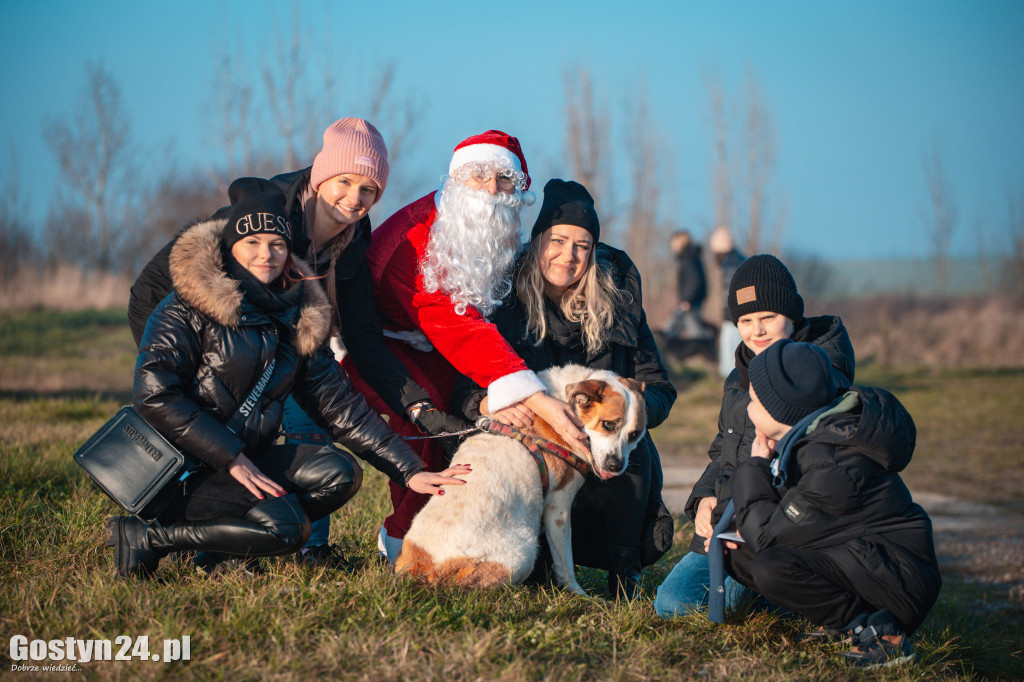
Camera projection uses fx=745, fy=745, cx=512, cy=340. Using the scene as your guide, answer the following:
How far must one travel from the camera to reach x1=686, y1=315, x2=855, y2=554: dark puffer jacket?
140 inches

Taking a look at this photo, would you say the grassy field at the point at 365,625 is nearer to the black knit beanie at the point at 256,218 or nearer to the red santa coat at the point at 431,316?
the red santa coat at the point at 431,316

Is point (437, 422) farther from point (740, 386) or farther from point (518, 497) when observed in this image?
point (740, 386)

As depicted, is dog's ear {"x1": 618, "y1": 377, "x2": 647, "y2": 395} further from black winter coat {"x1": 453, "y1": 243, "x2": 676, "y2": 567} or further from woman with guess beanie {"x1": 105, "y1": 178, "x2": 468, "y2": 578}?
woman with guess beanie {"x1": 105, "y1": 178, "x2": 468, "y2": 578}

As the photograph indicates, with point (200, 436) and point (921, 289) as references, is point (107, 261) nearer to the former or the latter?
point (200, 436)

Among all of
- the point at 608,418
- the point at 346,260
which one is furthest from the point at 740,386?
the point at 346,260

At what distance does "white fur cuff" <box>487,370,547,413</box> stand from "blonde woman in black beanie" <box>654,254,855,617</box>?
0.96 metres

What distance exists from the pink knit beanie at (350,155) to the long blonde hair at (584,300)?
98cm

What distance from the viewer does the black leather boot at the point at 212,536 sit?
3127 millimetres

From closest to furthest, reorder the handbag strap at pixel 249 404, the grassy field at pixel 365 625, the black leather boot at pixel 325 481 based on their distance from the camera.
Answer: the grassy field at pixel 365 625
the handbag strap at pixel 249 404
the black leather boot at pixel 325 481

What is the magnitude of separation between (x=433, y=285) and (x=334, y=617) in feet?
6.01

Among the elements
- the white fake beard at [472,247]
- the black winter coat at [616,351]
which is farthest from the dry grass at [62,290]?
the black winter coat at [616,351]

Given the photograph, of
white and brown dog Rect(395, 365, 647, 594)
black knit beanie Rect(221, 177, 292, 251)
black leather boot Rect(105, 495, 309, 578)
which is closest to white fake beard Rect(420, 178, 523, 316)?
white and brown dog Rect(395, 365, 647, 594)

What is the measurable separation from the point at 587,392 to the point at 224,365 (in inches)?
68.6

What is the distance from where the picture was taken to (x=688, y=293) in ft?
42.5
